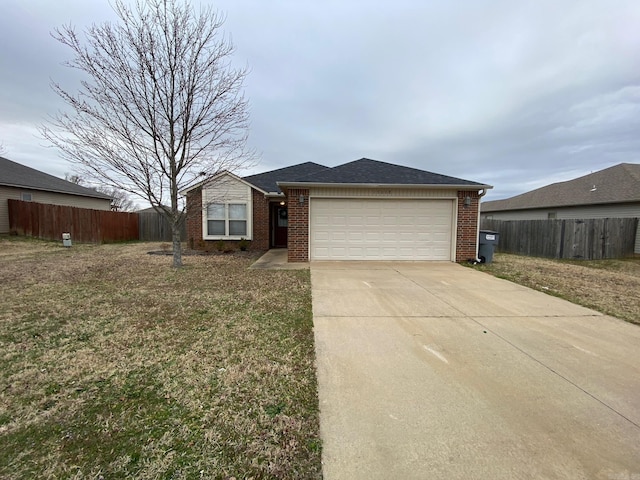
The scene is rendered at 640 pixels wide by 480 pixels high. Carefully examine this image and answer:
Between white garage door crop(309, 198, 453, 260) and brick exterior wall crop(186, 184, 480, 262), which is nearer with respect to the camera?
brick exterior wall crop(186, 184, 480, 262)

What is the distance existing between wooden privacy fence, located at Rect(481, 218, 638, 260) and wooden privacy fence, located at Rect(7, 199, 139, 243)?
21.4 meters

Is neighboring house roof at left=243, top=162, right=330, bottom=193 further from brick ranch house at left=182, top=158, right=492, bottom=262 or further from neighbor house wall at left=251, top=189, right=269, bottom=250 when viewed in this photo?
brick ranch house at left=182, top=158, right=492, bottom=262

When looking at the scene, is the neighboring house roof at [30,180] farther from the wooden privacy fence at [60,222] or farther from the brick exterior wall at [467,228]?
the brick exterior wall at [467,228]

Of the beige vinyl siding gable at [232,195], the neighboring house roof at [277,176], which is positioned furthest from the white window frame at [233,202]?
the neighboring house roof at [277,176]

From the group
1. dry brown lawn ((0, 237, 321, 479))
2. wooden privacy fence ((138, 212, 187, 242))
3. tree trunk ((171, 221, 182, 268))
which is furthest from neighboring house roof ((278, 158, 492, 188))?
wooden privacy fence ((138, 212, 187, 242))

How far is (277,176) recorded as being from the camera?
14555 mm

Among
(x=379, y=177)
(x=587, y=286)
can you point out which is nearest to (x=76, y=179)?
(x=379, y=177)

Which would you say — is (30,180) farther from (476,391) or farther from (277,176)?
(476,391)

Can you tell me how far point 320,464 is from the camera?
173 centimetres

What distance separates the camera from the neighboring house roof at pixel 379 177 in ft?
29.1

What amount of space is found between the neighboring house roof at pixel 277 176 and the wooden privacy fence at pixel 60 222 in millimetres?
8386

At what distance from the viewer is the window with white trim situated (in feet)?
40.9

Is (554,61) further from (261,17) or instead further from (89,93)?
(89,93)

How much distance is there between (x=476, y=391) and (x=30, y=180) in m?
24.3
